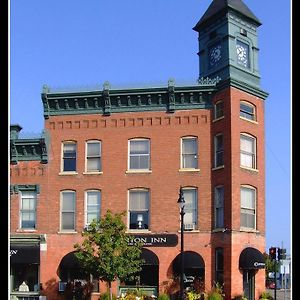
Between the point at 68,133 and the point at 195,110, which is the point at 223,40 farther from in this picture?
the point at 68,133

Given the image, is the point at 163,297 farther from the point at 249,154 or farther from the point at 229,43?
the point at 229,43

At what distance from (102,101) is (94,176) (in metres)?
4.31

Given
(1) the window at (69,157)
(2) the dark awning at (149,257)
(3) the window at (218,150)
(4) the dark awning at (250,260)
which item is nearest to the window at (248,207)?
(4) the dark awning at (250,260)

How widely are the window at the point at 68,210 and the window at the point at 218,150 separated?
825 centimetres

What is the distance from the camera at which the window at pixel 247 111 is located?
32.2 meters

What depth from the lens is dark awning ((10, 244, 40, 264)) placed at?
3266cm

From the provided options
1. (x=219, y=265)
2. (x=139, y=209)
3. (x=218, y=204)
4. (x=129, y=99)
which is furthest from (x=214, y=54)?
(x=219, y=265)

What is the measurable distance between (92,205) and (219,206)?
7070 mm

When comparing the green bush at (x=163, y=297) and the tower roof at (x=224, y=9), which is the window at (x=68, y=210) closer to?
the green bush at (x=163, y=297)

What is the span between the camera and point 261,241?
32406 mm

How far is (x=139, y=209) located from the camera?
3234 centimetres

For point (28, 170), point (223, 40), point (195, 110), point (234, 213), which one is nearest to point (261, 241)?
point (234, 213)

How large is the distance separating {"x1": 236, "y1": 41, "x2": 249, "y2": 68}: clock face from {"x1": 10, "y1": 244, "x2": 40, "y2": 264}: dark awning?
1521 centimetres

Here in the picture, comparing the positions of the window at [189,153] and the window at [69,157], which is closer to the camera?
the window at [189,153]
